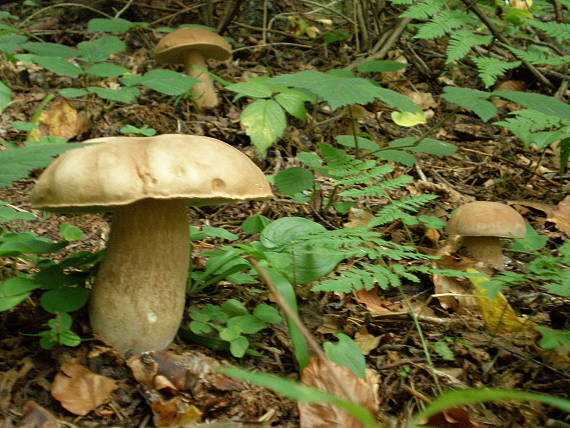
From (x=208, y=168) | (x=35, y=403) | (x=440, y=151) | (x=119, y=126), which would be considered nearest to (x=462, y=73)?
(x=440, y=151)

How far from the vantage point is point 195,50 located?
5332 millimetres

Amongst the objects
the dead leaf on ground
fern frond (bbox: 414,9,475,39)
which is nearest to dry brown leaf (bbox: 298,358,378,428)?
the dead leaf on ground

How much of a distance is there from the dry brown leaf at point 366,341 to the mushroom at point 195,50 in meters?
3.26

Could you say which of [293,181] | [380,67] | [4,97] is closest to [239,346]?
[293,181]

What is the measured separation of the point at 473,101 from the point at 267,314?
58.2 inches

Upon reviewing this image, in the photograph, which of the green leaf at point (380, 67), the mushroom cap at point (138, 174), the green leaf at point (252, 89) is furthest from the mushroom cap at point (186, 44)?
the mushroom cap at point (138, 174)

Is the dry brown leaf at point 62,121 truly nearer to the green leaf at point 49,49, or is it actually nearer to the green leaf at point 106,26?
the green leaf at point 49,49

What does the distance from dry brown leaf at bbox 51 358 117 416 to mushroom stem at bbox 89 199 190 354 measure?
0.16m

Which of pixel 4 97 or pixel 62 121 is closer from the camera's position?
pixel 4 97

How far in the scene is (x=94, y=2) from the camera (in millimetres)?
6336

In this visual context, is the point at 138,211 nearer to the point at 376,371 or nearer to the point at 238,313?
the point at 238,313

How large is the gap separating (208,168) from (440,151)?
6.20 ft

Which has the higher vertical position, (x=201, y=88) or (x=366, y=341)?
(x=201, y=88)

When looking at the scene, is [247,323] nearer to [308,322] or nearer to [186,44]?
[308,322]
